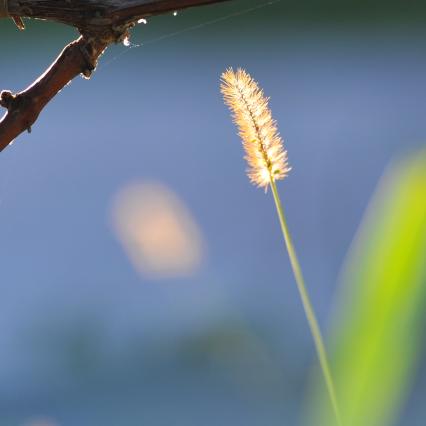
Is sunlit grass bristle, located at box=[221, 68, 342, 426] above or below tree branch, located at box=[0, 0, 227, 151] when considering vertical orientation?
below

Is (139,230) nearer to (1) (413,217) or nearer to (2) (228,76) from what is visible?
(2) (228,76)

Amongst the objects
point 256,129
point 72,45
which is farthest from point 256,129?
point 72,45

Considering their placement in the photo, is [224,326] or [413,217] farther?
[224,326]

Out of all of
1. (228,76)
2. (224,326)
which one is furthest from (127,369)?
(228,76)

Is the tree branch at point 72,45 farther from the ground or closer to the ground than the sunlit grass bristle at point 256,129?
farther from the ground
